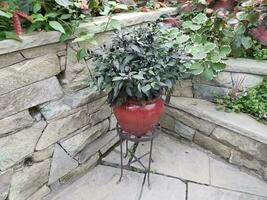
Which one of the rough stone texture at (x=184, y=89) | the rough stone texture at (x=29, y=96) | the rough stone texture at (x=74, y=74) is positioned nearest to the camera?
the rough stone texture at (x=29, y=96)

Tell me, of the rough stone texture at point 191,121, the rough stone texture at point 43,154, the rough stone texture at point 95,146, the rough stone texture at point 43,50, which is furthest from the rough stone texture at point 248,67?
the rough stone texture at point 43,154

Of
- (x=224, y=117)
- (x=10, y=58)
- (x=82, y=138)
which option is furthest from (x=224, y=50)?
(x=10, y=58)

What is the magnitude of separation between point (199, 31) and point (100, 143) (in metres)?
1.07

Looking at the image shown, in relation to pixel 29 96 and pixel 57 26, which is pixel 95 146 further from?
pixel 57 26

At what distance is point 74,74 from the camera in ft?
5.83

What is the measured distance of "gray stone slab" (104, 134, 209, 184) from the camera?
79.8 inches

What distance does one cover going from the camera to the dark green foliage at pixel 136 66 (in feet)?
5.35

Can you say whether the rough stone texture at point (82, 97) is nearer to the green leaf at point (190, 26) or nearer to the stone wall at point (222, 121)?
the stone wall at point (222, 121)

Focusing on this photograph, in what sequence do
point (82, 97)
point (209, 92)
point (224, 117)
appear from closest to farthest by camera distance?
point (82, 97) → point (224, 117) → point (209, 92)

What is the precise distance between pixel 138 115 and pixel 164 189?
0.51 meters

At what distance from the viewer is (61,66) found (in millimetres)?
1691

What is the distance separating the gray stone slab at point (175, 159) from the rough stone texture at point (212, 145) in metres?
0.06

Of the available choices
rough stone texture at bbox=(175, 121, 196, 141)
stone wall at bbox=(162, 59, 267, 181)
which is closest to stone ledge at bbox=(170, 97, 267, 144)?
stone wall at bbox=(162, 59, 267, 181)

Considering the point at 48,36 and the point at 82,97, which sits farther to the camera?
the point at 82,97
